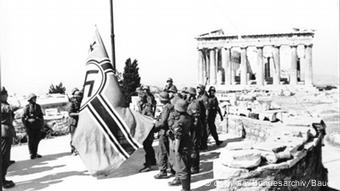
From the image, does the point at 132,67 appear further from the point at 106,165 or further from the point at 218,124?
the point at 106,165

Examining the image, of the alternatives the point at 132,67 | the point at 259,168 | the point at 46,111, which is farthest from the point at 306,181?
the point at 132,67

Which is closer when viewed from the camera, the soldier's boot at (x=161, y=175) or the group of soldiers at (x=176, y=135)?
the group of soldiers at (x=176, y=135)

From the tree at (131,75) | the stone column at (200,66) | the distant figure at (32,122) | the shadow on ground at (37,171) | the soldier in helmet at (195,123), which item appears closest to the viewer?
the shadow on ground at (37,171)

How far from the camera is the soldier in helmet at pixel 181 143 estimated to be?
277 inches

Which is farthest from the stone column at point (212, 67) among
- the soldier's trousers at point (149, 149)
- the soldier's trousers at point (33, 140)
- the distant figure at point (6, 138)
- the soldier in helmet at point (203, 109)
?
the distant figure at point (6, 138)

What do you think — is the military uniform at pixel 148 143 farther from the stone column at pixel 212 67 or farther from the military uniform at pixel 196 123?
the stone column at pixel 212 67

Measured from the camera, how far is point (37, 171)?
9523 mm

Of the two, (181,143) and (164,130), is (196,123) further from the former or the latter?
(181,143)

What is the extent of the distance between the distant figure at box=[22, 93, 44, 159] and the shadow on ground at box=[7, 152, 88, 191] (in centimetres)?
45

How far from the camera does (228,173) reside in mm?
5852

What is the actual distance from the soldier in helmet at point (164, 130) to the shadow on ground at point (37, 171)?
1843mm

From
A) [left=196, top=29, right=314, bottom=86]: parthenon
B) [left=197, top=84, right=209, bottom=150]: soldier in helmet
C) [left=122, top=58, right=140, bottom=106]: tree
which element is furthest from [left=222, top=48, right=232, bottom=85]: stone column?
[left=197, top=84, right=209, bottom=150]: soldier in helmet

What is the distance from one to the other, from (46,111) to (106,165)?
381 inches

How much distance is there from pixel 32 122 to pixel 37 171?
1.88 meters
